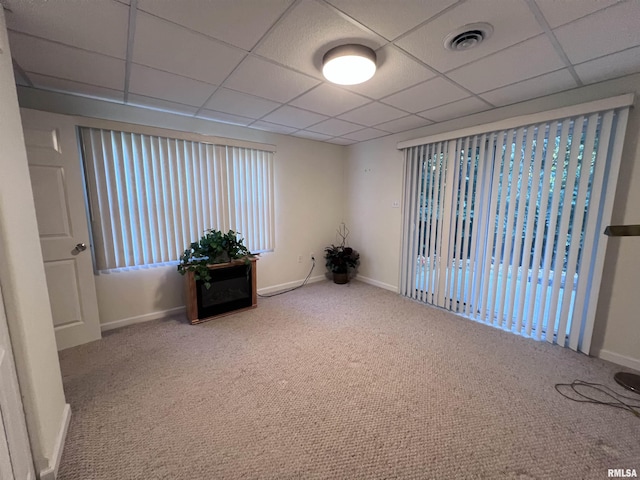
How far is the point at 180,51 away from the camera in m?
1.65

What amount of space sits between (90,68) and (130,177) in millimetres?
1081

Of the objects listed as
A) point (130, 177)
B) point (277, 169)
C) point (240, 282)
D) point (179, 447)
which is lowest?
point (179, 447)

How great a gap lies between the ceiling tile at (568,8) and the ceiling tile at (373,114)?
1351 mm

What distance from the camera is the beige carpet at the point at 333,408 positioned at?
1.32m

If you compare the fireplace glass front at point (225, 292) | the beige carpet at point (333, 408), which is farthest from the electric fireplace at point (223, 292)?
the beige carpet at point (333, 408)

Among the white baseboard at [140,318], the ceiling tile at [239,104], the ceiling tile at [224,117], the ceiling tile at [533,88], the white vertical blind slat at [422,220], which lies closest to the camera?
the ceiling tile at [533,88]

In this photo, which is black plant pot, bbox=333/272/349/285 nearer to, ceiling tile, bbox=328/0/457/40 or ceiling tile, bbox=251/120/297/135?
ceiling tile, bbox=251/120/297/135

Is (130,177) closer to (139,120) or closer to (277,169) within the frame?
(139,120)

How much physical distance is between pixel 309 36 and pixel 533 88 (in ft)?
6.62

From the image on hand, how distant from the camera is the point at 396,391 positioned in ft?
6.00

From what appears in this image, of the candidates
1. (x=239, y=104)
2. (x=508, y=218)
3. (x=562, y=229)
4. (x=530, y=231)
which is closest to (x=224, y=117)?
(x=239, y=104)

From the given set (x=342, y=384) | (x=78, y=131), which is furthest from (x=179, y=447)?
(x=78, y=131)

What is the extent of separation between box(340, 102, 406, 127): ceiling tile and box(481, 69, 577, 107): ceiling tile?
0.84 meters

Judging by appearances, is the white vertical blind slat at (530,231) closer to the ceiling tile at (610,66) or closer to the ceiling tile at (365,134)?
the ceiling tile at (610,66)
